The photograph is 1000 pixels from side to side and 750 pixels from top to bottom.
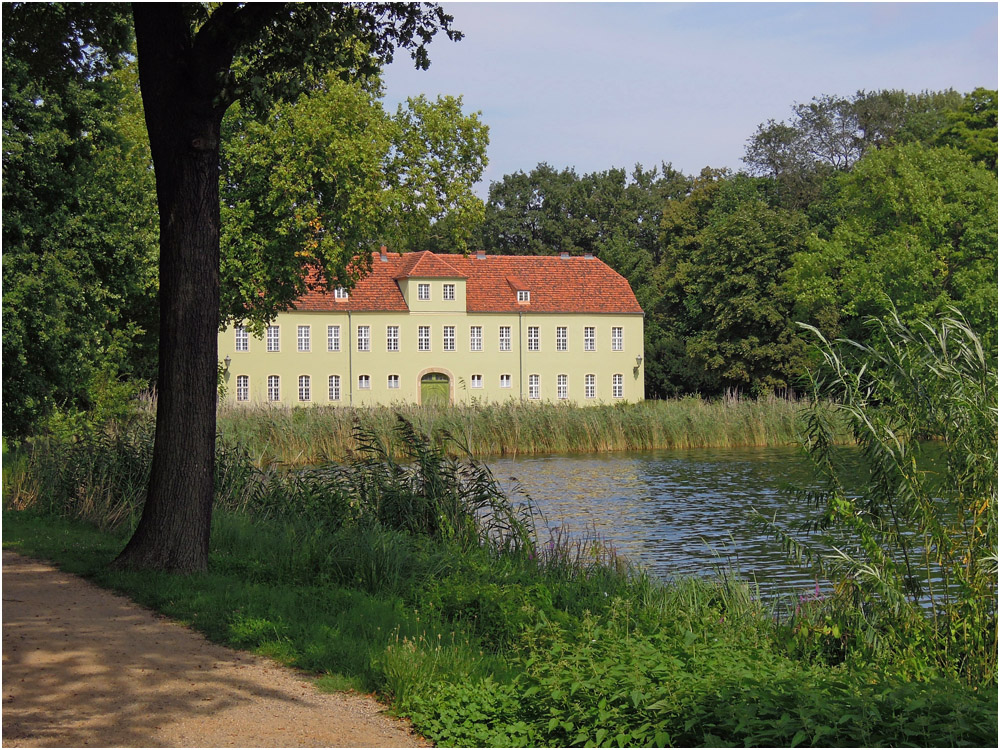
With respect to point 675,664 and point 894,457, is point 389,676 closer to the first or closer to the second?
point 675,664

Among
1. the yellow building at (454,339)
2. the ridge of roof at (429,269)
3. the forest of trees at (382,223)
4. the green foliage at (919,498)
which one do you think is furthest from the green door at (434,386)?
the green foliage at (919,498)

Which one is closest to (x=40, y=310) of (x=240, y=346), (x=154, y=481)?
(x=154, y=481)

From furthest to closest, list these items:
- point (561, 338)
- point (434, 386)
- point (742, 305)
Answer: point (561, 338), point (434, 386), point (742, 305)

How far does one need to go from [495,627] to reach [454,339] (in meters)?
48.5

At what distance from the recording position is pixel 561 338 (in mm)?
57844

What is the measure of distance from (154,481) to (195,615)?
207 cm

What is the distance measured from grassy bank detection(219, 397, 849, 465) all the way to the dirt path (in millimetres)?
20755

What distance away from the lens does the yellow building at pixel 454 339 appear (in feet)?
175

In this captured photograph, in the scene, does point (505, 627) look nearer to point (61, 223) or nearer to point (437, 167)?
point (61, 223)

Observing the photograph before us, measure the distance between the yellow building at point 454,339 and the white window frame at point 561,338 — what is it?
0.05 metres

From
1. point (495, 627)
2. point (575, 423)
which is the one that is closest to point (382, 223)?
point (575, 423)

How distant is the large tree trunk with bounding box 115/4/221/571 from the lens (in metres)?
9.59

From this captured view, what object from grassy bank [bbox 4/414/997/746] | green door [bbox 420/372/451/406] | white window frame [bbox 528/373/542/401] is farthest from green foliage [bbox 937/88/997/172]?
grassy bank [bbox 4/414/997/746]

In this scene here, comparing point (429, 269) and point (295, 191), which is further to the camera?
point (429, 269)
